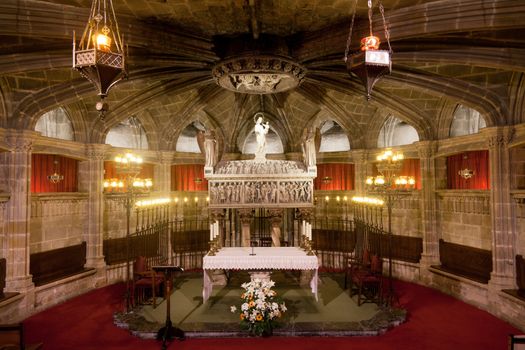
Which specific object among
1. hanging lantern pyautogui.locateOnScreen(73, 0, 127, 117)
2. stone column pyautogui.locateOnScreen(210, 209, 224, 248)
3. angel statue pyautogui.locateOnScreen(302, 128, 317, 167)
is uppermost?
hanging lantern pyautogui.locateOnScreen(73, 0, 127, 117)

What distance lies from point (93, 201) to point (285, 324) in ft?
20.9

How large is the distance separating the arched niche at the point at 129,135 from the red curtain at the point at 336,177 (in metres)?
6.08

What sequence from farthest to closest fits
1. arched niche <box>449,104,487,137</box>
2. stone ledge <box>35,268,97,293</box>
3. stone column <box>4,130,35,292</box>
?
1. arched niche <box>449,104,487,137</box>
2. stone ledge <box>35,268,97,293</box>
3. stone column <box>4,130,35,292</box>

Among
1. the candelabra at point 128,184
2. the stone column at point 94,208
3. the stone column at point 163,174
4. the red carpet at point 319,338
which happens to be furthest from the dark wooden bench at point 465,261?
the stone column at point 94,208

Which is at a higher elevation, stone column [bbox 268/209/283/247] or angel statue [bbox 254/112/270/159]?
angel statue [bbox 254/112/270/159]

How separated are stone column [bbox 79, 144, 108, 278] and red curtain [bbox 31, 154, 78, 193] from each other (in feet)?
1.18

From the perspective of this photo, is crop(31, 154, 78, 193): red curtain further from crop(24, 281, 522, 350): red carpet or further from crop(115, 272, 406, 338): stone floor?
crop(115, 272, 406, 338): stone floor

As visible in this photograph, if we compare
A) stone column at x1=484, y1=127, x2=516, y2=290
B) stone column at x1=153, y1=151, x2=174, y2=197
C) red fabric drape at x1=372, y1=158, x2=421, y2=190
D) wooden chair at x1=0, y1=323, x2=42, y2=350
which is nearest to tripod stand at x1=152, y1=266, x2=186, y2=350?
wooden chair at x1=0, y1=323, x2=42, y2=350

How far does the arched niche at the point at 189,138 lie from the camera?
538 inches

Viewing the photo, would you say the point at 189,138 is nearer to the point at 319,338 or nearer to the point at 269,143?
the point at 269,143

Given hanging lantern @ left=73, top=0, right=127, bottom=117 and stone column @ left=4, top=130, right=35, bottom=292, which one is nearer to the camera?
hanging lantern @ left=73, top=0, right=127, bottom=117

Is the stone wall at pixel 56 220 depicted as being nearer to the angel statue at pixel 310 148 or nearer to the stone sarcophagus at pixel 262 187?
the stone sarcophagus at pixel 262 187

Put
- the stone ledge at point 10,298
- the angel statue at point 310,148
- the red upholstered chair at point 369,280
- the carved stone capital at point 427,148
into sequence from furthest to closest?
the carved stone capital at point 427,148
the angel statue at point 310,148
the red upholstered chair at point 369,280
the stone ledge at point 10,298

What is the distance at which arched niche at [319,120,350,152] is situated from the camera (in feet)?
44.7
